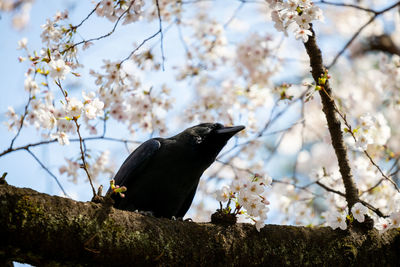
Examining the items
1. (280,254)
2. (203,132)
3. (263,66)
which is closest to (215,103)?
(263,66)

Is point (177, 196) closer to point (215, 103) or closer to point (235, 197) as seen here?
point (235, 197)

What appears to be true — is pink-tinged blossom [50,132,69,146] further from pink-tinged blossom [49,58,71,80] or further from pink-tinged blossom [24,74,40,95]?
pink-tinged blossom [24,74,40,95]

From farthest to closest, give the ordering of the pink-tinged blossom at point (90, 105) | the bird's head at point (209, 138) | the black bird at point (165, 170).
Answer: the bird's head at point (209, 138)
the black bird at point (165, 170)
the pink-tinged blossom at point (90, 105)

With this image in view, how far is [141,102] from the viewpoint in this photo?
4.95 m

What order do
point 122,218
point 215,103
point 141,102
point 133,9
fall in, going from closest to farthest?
point 122,218
point 133,9
point 141,102
point 215,103

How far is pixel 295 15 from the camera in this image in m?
2.82

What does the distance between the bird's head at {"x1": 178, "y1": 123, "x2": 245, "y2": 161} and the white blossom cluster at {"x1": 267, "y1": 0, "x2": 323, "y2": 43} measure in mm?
1188

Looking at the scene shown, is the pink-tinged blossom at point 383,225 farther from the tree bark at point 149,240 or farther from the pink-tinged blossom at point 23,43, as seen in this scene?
the pink-tinged blossom at point 23,43

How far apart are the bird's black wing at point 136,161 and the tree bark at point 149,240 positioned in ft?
4.03

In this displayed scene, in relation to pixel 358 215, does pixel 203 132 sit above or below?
above

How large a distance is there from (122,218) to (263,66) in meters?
4.27

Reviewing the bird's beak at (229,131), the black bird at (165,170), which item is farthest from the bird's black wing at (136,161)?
the bird's beak at (229,131)

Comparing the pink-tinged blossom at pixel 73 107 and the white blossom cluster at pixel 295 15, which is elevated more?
the white blossom cluster at pixel 295 15

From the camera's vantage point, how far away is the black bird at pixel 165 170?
368 centimetres
